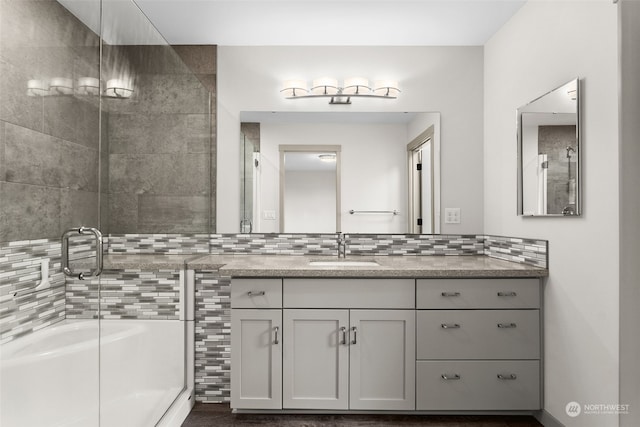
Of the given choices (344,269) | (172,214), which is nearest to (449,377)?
(344,269)

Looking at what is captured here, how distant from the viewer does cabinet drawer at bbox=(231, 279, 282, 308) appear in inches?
83.1

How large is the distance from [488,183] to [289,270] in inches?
62.7

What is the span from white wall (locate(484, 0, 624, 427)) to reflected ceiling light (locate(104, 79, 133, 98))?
2.05 m

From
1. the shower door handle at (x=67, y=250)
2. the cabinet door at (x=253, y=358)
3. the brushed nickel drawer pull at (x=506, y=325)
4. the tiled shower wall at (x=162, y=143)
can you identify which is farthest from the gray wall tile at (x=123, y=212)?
the brushed nickel drawer pull at (x=506, y=325)

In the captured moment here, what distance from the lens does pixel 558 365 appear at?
1.98 metres

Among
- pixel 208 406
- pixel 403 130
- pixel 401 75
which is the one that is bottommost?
pixel 208 406

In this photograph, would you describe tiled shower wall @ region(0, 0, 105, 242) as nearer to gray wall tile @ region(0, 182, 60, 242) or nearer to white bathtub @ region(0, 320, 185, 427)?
gray wall tile @ region(0, 182, 60, 242)

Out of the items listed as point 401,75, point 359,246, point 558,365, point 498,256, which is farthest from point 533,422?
point 401,75

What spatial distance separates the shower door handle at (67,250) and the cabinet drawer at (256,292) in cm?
80

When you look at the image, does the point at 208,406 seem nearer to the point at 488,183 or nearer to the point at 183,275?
the point at 183,275

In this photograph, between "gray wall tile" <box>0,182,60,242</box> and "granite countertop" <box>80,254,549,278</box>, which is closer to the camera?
"gray wall tile" <box>0,182,60,242</box>

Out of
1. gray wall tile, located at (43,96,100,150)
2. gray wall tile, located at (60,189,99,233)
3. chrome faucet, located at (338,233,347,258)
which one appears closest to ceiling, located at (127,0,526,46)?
gray wall tile, located at (43,96,100,150)

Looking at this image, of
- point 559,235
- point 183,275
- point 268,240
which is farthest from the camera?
point 268,240

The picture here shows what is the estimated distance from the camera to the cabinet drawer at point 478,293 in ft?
6.91
